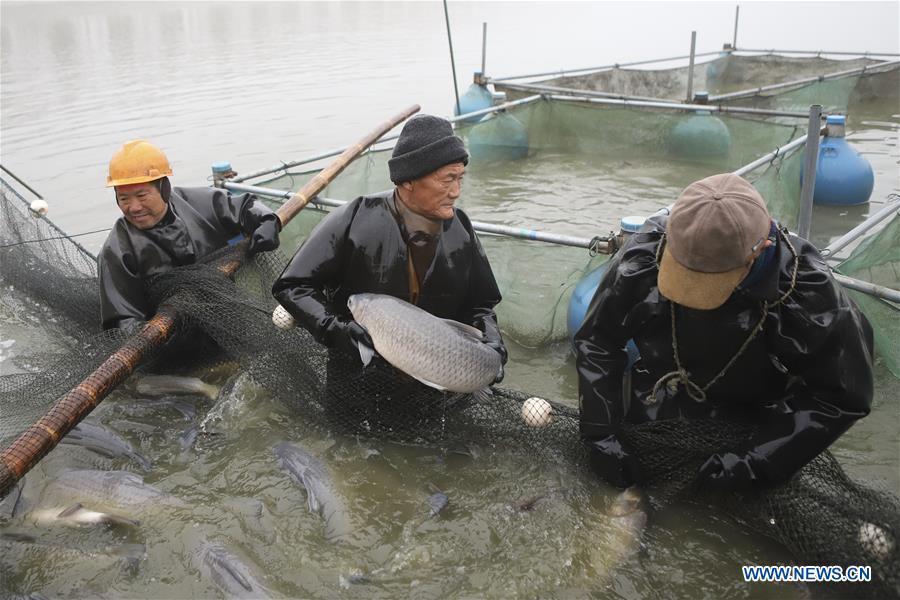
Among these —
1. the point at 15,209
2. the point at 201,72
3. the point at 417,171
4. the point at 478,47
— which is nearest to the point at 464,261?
the point at 417,171

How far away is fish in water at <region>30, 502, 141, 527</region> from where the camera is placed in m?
3.89

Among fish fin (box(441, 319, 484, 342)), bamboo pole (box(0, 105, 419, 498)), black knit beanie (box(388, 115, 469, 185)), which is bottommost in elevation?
bamboo pole (box(0, 105, 419, 498))

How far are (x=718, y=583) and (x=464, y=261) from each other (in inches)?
86.4

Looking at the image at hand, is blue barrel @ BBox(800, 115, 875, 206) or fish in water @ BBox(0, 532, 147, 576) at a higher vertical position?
blue barrel @ BBox(800, 115, 875, 206)

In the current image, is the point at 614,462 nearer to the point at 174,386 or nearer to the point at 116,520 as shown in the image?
the point at 116,520

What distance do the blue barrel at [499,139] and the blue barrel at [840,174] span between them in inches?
198

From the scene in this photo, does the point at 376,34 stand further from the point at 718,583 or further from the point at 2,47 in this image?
the point at 718,583

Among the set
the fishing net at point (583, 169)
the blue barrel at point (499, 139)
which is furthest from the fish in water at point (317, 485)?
the blue barrel at point (499, 139)

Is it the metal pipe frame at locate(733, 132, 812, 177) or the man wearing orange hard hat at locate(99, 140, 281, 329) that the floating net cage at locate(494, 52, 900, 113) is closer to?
the metal pipe frame at locate(733, 132, 812, 177)

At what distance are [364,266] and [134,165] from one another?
6.27 feet

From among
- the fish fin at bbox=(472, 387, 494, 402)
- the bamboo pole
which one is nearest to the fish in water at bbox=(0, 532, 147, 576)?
the bamboo pole

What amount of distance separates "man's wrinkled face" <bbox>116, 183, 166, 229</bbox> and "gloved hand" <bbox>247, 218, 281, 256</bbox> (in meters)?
0.69

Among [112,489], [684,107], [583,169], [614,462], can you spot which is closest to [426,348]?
[614,462]

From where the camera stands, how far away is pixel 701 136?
466 inches
